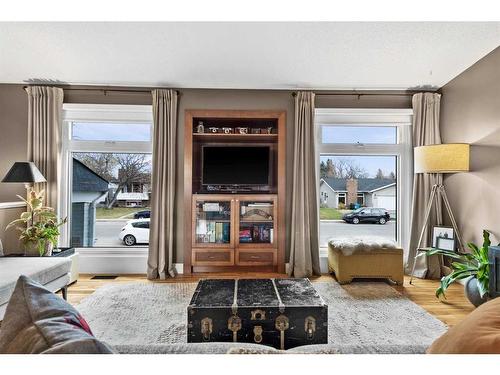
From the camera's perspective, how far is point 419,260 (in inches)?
143

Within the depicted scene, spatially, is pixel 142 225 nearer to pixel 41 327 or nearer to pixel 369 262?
pixel 369 262

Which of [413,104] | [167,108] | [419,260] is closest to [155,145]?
[167,108]

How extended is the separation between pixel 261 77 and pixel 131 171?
6.89ft

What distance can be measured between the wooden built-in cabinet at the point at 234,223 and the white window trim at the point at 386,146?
2.11ft

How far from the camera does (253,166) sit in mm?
3838

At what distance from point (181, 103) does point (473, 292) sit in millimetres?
3678

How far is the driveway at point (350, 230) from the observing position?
401 cm

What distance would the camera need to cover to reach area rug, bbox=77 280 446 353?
2129 millimetres

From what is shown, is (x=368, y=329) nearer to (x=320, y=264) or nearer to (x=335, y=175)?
(x=320, y=264)

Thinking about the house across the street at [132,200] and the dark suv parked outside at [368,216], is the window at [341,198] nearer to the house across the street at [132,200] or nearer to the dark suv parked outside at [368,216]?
the dark suv parked outside at [368,216]

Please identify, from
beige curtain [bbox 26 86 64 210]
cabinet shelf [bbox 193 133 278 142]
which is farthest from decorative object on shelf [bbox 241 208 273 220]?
beige curtain [bbox 26 86 64 210]

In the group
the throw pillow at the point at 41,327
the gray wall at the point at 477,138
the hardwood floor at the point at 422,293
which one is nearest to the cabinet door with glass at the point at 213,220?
the hardwood floor at the point at 422,293

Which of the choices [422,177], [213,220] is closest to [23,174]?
[213,220]
